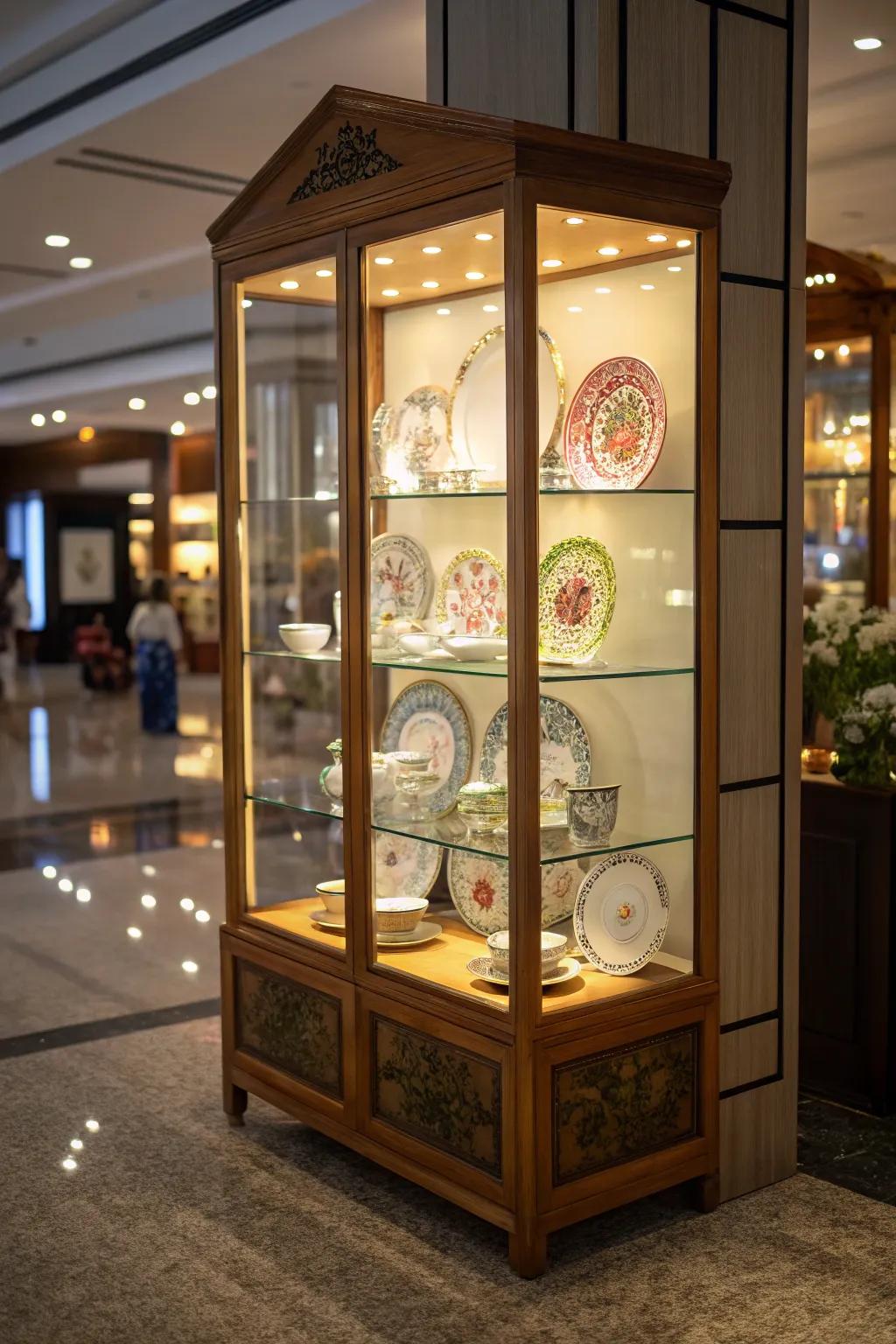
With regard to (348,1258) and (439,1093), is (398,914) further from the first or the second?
(348,1258)

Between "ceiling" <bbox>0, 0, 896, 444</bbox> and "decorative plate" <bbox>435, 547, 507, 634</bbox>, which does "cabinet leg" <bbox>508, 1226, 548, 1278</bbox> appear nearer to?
"decorative plate" <bbox>435, 547, 507, 634</bbox>

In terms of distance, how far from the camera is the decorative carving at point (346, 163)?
3115 millimetres

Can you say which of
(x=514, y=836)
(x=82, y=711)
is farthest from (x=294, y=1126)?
(x=82, y=711)

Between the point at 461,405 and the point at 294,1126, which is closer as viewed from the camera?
the point at 461,405

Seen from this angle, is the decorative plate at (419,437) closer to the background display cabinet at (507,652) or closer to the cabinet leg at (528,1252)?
the background display cabinet at (507,652)

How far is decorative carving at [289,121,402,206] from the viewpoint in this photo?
312 cm

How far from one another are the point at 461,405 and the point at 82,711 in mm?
12045

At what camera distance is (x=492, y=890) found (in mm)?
3379

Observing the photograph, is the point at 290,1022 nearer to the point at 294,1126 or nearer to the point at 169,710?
the point at 294,1126

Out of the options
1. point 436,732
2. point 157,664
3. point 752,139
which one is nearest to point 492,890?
point 436,732

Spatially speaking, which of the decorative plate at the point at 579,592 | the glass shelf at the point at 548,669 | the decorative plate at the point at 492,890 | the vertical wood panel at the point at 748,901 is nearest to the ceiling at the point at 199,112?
the decorative plate at the point at 579,592

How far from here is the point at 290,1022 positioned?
11.7 feet

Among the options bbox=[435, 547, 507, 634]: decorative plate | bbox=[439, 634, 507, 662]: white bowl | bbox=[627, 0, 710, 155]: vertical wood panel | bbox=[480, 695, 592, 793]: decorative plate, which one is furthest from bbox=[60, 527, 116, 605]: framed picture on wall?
bbox=[627, 0, 710, 155]: vertical wood panel

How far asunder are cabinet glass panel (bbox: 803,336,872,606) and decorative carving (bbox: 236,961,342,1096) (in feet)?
12.7
